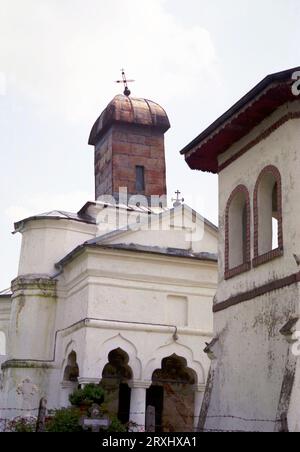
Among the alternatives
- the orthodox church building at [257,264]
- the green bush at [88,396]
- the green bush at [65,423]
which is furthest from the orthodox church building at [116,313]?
the orthodox church building at [257,264]

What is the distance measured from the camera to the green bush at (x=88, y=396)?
1636cm

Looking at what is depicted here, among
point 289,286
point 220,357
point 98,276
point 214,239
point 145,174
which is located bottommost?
point 220,357

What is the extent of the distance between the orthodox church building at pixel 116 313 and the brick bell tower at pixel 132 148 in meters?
2.91

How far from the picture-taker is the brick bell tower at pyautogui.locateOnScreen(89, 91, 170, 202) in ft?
89.8

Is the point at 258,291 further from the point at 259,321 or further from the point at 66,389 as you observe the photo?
the point at 66,389

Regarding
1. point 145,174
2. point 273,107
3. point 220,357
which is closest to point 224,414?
point 220,357

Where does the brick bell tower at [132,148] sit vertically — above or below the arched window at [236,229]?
above

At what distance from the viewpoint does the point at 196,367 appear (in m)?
20.6

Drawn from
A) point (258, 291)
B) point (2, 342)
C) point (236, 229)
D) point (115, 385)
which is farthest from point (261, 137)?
point (2, 342)

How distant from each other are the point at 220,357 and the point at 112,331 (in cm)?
688

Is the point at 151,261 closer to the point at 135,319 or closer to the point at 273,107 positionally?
the point at 135,319

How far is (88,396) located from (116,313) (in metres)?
4.04

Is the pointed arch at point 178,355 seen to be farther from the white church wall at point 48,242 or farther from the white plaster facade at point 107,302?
the white church wall at point 48,242
